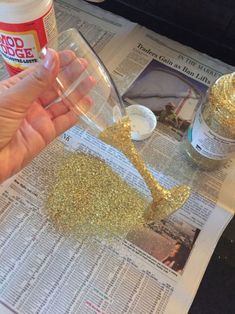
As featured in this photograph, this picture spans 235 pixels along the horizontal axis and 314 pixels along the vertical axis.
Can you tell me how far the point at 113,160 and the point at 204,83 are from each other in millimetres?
220

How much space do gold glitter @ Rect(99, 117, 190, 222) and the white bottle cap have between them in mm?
73

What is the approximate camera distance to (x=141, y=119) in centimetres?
59

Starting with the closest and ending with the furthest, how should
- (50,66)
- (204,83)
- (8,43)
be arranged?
1. (50,66)
2. (8,43)
3. (204,83)

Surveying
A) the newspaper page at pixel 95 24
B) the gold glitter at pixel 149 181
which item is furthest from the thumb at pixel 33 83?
the newspaper page at pixel 95 24

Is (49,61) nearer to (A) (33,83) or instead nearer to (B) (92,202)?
(A) (33,83)

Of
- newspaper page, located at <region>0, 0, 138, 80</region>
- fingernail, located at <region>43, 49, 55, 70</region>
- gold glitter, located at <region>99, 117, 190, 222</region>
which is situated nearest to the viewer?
fingernail, located at <region>43, 49, 55, 70</region>

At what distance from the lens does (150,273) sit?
0.47 metres

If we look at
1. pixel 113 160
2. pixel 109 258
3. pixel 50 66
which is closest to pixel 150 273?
pixel 109 258

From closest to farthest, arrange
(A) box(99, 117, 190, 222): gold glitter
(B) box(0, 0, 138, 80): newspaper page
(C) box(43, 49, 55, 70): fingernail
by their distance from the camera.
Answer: (C) box(43, 49, 55, 70): fingernail
(A) box(99, 117, 190, 222): gold glitter
(B) box(0, 0, 138, 80): newspaper page

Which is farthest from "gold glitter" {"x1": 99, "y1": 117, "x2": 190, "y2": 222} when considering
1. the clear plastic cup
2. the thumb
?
the thumb

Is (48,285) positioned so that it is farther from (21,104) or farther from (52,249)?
(21,104)

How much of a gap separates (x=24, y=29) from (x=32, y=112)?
0.11 metres

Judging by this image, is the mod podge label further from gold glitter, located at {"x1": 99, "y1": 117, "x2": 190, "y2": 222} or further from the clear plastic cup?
gold glitter, located at {"x1": 99, "y1": 117, "x2": 190, "y2": 222}

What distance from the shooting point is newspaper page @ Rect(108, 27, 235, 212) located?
555mm
